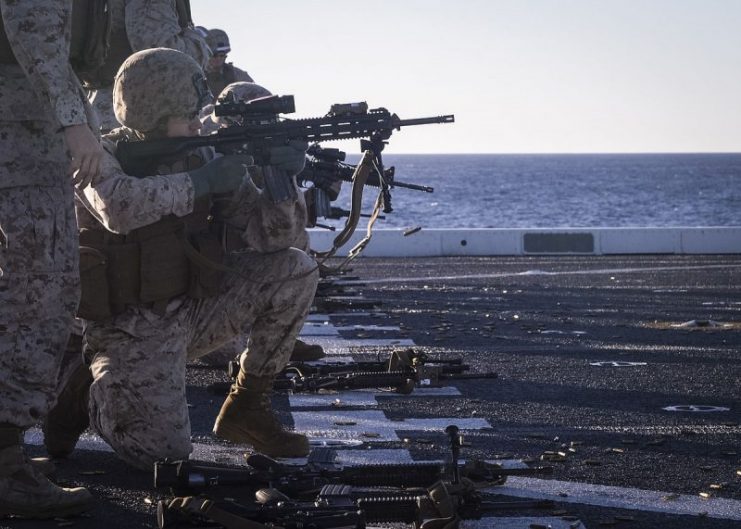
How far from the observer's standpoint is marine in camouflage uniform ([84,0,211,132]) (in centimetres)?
639

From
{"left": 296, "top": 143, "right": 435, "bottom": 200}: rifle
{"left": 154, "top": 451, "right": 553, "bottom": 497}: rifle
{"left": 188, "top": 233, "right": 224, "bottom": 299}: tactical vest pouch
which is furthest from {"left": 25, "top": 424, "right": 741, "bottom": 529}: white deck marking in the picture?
{"left": 296, "top": 143, "right": 435, "bottom": 200}: rifle

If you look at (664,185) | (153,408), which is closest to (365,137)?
(153,408)

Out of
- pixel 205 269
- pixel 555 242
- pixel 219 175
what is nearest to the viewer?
pixel 219 175

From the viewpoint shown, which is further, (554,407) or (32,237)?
(554,407)

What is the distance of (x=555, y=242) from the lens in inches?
712

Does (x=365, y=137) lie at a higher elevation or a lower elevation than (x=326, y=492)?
higher

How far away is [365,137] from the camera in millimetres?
5672

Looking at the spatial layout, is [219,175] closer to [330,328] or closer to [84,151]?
[84,151]

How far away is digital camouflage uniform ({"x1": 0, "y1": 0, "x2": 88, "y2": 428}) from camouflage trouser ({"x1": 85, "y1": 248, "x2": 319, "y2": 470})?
41 cm

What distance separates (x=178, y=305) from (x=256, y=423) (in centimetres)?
53

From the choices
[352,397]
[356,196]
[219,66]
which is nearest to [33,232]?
[356,196]

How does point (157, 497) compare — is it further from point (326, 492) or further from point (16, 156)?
point (16, 156)

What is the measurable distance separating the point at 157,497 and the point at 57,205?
1.01 m

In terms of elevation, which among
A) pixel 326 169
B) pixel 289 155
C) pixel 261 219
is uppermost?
pixel 289 155
